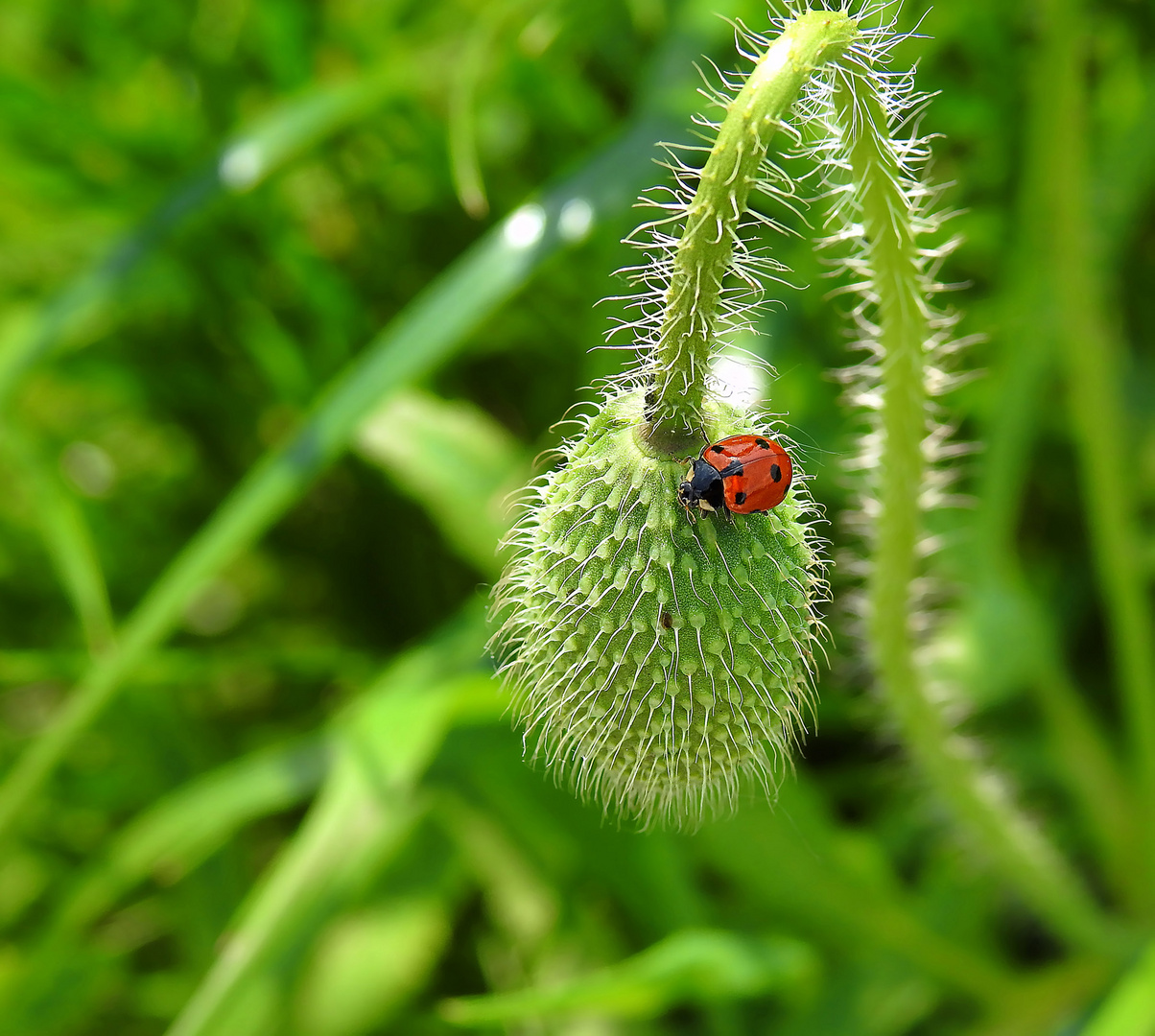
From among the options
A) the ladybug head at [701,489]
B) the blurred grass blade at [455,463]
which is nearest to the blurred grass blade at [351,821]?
the blurred grass blade at [455,463]

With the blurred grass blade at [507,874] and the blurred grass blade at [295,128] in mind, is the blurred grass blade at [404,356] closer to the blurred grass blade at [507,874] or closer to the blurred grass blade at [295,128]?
the blurred grass blade at [295,128]

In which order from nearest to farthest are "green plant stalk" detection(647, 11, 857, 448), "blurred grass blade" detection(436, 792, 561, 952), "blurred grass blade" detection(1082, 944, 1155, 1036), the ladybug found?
"green plant stalk" detection(647, 11, 857, 448)
the ladybug
"blurred grass blade" detection(1082, 944, 1155, 1036)
"blurred grass blade" detection(436, 792, 561, 952)

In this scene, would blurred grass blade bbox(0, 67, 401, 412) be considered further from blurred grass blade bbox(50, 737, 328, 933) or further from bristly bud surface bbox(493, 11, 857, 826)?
bristly bud surface bbox(493, 11, 857, 826)

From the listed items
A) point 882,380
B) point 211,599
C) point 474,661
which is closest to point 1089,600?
point 474,661

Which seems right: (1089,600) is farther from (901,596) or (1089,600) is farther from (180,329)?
(180,329)

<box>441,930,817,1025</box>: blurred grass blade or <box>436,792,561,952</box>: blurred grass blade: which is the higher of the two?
<box>436,792,561,952</box>: blurred grass blade

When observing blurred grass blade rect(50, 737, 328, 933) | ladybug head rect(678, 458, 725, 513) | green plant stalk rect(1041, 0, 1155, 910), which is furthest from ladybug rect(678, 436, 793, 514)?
blurred grass blade rect(50, 737, 328, 933)

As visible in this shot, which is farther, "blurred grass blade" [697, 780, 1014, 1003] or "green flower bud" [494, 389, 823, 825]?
"blurred grass blade" [697, 780, 1014, 1003]
